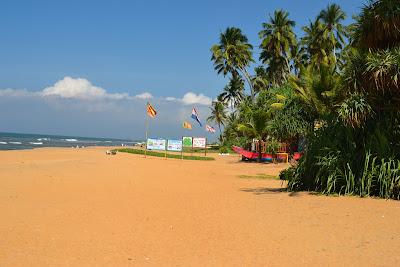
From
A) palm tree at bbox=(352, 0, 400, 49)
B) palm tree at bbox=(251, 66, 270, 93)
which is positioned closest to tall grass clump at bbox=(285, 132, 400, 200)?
palm tree at bbox=(352, 0, 400, 49)

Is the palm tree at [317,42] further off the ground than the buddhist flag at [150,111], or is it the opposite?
the palm tree at [317,42]

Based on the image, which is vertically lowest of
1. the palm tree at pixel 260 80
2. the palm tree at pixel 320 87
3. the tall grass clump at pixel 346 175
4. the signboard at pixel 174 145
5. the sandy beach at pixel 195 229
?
the sandy beach at pixel 195 229

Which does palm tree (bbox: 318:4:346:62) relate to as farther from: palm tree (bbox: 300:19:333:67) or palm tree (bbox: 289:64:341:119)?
palm tree (bbox: 289:64:341:119)

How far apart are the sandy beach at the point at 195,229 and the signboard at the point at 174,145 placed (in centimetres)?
2343

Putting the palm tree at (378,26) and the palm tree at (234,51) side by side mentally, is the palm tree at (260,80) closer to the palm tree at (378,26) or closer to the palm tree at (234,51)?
the palm tree at (234,51)

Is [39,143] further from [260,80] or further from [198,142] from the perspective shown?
[198,142]

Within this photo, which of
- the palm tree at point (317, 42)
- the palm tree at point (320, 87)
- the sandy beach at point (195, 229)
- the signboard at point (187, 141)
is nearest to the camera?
the sandy beach at point (195, 229)

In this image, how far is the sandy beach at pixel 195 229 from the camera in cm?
552

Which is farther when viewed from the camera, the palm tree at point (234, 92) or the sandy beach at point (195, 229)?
the palm tree at point (234, 92)

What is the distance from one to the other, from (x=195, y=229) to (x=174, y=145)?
91.7ft

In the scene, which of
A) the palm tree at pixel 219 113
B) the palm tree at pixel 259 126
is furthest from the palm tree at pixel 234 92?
the palm tree at pixel 259 126

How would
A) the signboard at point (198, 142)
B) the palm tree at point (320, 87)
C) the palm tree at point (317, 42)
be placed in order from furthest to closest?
the palm tree at point (317, 42) → the signboard at point (198, 142) → the palm tree at point (320, 87)

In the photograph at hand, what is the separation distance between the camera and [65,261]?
535cm

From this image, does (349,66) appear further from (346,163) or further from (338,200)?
(338,200)
